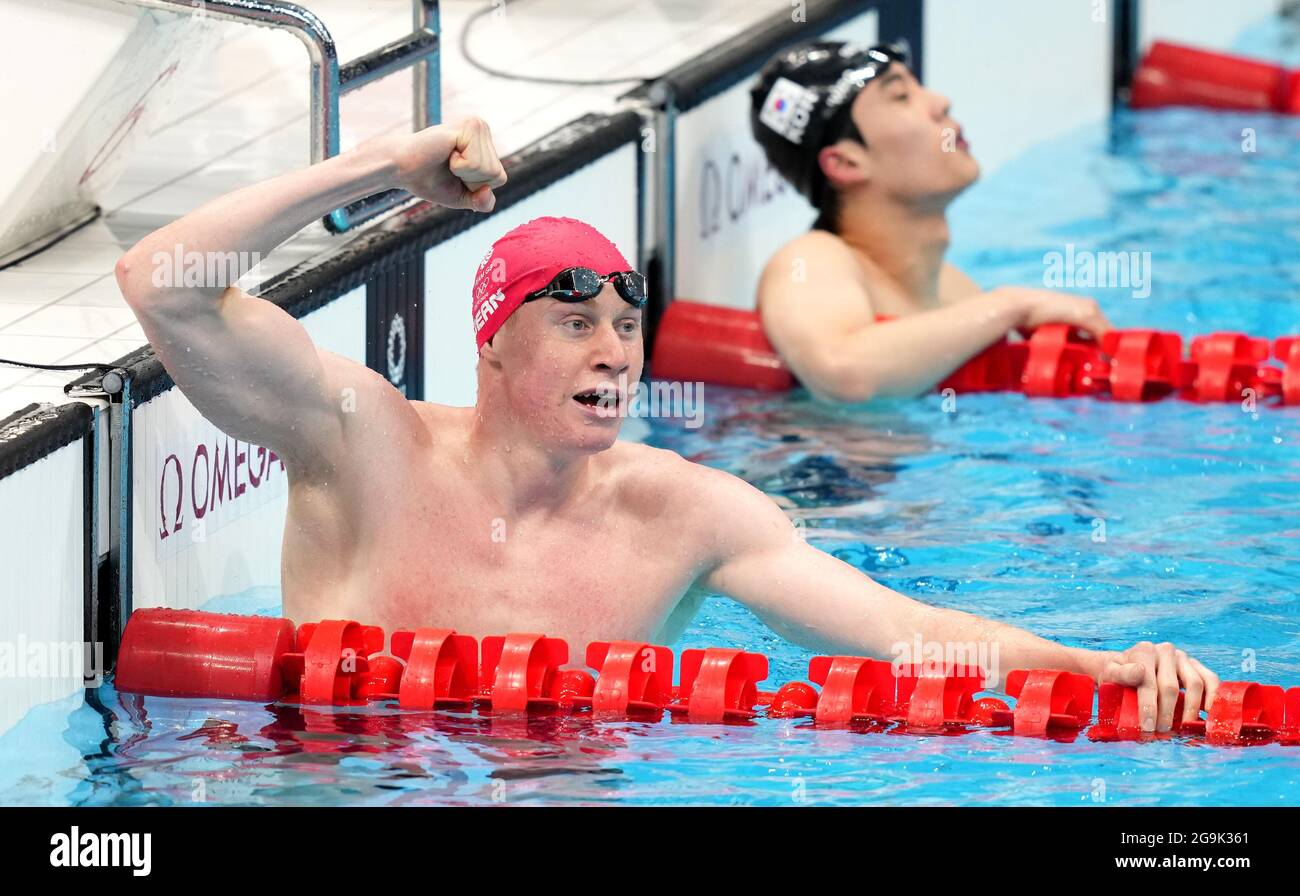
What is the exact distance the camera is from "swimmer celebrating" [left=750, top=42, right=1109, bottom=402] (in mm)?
5570

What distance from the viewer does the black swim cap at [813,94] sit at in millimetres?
5891

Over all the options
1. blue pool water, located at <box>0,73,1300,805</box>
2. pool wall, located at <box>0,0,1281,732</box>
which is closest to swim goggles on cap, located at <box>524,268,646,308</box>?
blue pool water, located at <box>0,73,1300,805</box>

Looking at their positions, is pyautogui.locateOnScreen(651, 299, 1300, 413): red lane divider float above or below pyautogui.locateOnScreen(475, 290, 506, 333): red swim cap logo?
above

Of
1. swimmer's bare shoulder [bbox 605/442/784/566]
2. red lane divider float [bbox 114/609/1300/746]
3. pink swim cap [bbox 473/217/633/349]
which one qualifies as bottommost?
red lane divider float [bbox 114/609/1300/746]

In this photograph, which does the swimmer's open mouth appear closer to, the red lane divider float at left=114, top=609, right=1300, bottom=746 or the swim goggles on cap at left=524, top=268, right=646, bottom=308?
the swim goggles on cap at left=524, top=268, right=646, bottom=308

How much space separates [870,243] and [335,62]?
6.52ft

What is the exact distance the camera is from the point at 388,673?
135 inches

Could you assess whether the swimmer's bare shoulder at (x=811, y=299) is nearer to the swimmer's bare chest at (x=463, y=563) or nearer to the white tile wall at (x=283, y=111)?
the white tile wall at (x=283, y=111)

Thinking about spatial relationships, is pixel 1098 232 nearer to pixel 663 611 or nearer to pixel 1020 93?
pixel 1020 93

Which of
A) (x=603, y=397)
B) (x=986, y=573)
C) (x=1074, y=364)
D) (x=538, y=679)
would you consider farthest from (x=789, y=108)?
(x=538, y=679)

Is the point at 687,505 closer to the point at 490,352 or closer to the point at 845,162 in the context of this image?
the point at 490,352

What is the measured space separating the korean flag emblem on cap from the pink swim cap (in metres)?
2.51

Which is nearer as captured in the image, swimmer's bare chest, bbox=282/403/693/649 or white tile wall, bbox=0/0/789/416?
swimmer's bare chest, bbox=282/403/693/649
